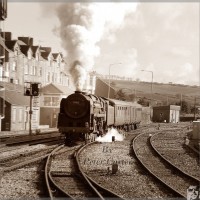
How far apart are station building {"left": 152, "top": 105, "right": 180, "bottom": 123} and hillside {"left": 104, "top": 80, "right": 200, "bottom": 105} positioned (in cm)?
2253

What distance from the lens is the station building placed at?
7481 cm

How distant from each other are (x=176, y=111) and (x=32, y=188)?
230 ft

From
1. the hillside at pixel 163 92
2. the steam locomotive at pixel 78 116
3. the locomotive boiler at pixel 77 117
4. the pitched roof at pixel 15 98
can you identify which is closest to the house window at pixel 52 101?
the pitched roof at pixel 15 98

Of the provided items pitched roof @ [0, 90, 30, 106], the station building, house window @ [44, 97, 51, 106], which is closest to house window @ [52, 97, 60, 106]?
house window @ [44, 97, 51, 106]

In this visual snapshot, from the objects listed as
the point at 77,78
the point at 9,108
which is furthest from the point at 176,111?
the point at 77,78

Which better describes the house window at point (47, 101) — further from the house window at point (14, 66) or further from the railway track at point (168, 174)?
the railway track at point (168, 174)

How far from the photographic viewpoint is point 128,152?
21.3m

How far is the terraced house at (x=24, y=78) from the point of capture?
132 ft

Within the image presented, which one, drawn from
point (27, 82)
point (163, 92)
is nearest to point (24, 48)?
point (27, 82)

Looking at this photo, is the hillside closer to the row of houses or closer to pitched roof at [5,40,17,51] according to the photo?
the row of houses

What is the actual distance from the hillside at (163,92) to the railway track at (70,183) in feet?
281

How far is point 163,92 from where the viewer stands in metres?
123

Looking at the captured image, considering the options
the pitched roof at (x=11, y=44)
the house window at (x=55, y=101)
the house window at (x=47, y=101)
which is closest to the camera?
the house window at (x=55, y=101)

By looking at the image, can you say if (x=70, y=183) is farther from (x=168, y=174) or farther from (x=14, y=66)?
(x=14, y=66)
